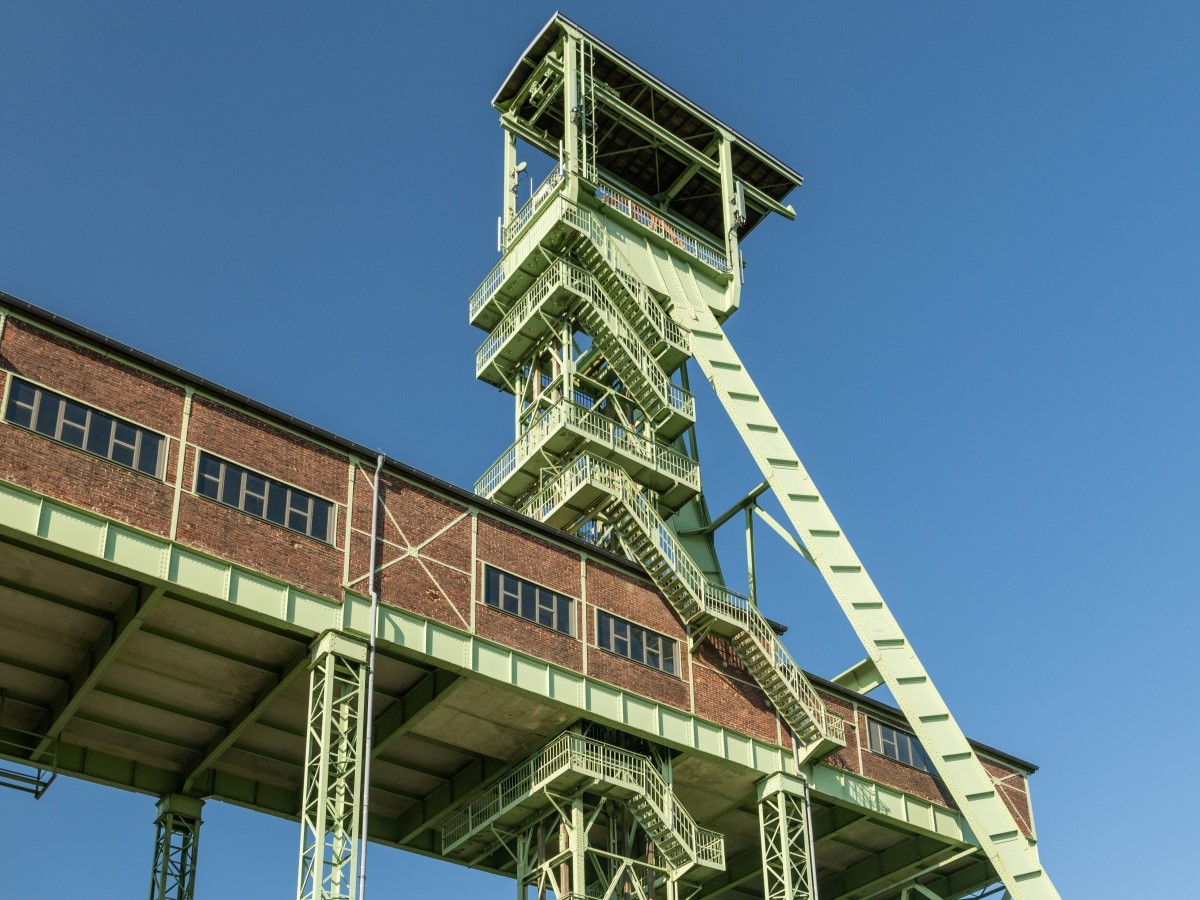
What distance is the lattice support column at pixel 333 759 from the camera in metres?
29.7

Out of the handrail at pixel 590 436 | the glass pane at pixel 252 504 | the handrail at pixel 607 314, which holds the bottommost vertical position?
the glass pane at pixel 252 504

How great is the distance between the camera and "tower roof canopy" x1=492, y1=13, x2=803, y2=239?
48.7m

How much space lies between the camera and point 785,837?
125ft

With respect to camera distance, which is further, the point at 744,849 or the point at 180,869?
the point at 744,849

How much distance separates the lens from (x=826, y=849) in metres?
44.3

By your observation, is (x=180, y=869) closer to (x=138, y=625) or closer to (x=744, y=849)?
(x=138, y=625)

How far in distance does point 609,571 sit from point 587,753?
4.48 metres

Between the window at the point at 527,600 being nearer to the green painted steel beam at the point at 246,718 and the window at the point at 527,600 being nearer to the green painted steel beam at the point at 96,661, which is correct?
the green painted steel beam at the point at 246,718

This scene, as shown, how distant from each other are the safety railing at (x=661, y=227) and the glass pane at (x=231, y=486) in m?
17.4

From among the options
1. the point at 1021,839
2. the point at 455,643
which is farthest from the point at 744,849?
the point at 455,643

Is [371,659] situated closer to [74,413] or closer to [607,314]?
[74,413]

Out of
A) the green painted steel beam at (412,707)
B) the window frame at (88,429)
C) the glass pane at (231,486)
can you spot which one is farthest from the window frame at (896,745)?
the window frame at (88,429)

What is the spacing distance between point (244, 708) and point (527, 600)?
6.51 metres

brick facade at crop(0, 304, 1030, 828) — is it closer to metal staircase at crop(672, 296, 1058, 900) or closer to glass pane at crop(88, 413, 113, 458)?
glass pane at crop(88, 413, 113, 458)
